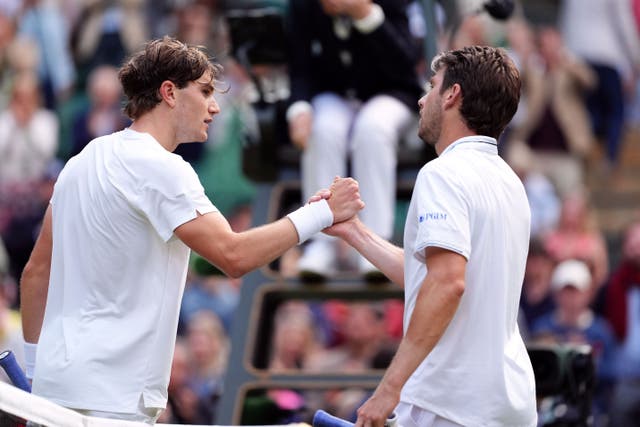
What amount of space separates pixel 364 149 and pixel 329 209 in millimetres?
2327

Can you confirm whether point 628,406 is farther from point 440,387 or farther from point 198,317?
point 440,387

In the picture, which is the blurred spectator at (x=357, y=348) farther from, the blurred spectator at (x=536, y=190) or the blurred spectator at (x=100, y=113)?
the blurred spectator at (x=100, y=113)

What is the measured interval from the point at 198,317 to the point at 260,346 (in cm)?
330

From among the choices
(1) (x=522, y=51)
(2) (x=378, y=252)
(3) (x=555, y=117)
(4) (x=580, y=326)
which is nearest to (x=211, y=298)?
A: (4) (x=580, y=326)

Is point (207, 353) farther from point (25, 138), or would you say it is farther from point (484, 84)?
point (484, 84)

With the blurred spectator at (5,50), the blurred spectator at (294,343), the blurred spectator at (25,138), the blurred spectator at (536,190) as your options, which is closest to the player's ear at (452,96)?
the blurred spectator at (294,343)

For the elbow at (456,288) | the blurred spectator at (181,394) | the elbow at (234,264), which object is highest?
the elbow at (234,264)

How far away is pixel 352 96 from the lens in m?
7.52

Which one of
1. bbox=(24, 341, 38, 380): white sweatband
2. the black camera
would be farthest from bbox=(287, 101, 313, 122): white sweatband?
bbox=(24, 341, 38, 380): white sweatband

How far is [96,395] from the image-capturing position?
170 inches

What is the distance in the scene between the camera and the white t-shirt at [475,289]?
425 centimetres

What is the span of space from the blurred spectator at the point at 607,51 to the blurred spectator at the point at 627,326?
5.55ft

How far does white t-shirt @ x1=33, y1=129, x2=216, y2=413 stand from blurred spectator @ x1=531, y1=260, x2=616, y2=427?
5.11m

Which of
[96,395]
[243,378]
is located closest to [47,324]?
[96,395]
